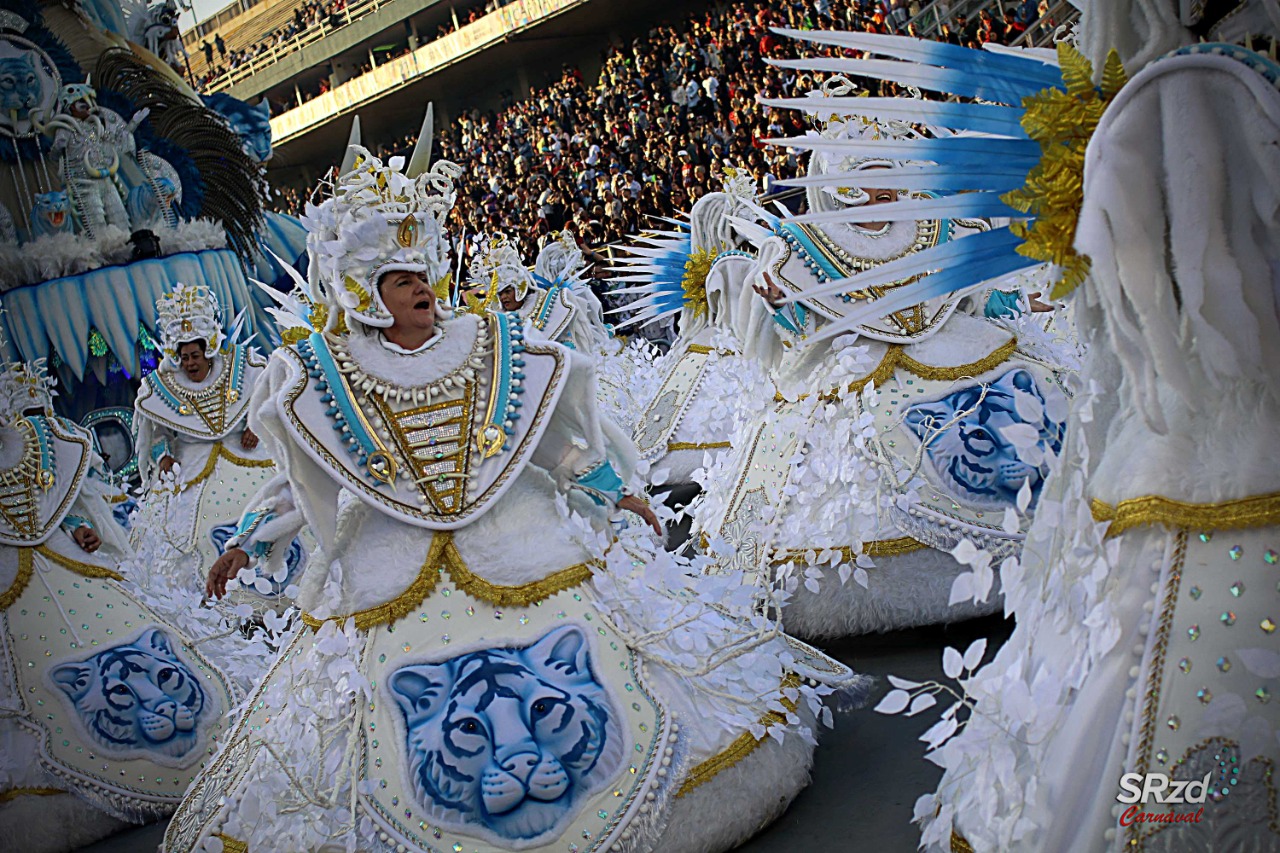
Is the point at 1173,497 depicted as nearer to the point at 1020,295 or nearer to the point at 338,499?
the point at 338,499

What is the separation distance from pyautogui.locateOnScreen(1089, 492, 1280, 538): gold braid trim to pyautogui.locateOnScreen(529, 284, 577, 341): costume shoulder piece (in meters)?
7.14

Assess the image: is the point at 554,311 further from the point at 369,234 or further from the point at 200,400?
the point at 369,234

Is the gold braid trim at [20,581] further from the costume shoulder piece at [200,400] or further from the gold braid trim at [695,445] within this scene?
the gold braid trim at [695,445]

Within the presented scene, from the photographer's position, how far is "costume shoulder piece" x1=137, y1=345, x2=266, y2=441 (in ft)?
22.6

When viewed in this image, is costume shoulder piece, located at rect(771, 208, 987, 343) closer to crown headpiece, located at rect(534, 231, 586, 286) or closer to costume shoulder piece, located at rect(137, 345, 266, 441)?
costume shoulder piece, located at rect(137, 345, 266, 441)

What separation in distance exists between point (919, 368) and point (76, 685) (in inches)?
132

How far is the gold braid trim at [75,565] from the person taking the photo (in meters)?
4.80

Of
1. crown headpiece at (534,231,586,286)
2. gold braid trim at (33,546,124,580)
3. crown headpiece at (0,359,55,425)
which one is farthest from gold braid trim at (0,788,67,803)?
crown headpiece at (534,231,586,286)

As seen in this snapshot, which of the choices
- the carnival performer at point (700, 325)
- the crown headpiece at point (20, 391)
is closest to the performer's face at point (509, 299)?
the carnival performer at point (700, 325)

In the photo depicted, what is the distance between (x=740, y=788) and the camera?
315cm

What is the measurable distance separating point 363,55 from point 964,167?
24.8m

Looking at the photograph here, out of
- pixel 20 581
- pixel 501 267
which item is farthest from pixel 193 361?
pixel 501 267

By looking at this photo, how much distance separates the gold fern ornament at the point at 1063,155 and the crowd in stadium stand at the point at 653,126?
806cm

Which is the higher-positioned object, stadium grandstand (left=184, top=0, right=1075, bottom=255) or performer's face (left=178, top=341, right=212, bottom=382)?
stadium grandstand (left=184, top=0, right=1075, bottom=255)
